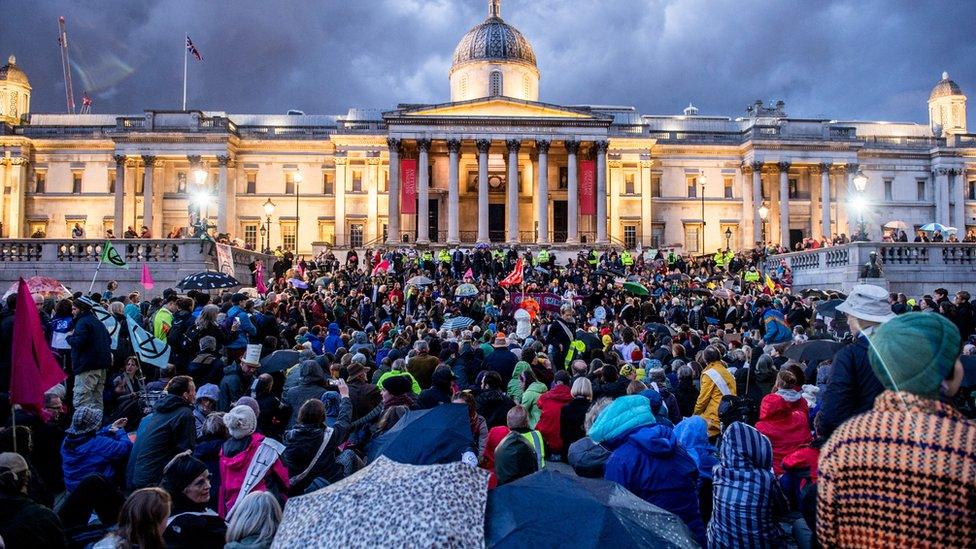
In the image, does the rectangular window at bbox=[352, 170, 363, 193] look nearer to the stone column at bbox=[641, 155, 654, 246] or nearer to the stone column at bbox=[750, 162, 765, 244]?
the stone column at bbox=[641, 155, 654, 246]

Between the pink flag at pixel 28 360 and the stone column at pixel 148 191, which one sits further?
the stone column at pixel 148 191

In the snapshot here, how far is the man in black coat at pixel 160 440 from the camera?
708 centimetres

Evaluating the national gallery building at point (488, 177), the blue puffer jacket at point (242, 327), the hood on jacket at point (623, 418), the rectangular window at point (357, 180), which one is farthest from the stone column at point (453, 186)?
the hood on jacket at point (623, 418)

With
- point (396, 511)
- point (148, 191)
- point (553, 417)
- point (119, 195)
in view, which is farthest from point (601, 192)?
point (396, 511)

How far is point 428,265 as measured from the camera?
36125 millimetres

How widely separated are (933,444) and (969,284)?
1231 inches

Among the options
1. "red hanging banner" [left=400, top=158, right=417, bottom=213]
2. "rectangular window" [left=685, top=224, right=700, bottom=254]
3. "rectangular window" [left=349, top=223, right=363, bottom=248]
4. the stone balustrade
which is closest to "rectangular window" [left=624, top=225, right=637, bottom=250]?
"rectangular window" [left=685, top=224, right=700, bottom=254]

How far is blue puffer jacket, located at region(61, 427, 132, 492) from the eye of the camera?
23.7 ft

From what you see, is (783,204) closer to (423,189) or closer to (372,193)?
(423,189)

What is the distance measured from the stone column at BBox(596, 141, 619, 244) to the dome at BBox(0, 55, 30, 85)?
49295 mm

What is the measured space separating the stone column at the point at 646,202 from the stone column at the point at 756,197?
823 centimetres

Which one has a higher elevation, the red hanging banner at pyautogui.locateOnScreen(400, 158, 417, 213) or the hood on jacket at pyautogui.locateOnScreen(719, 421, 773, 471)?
the red hanging banner at pyautogui.locateOnScreen(400, 158, 417, 213)

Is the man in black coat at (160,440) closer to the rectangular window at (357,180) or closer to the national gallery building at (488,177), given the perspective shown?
the national gallery building at (488,177)

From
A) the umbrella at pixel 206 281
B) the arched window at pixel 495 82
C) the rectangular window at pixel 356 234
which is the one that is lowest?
the umbrella at pixel 206 281
